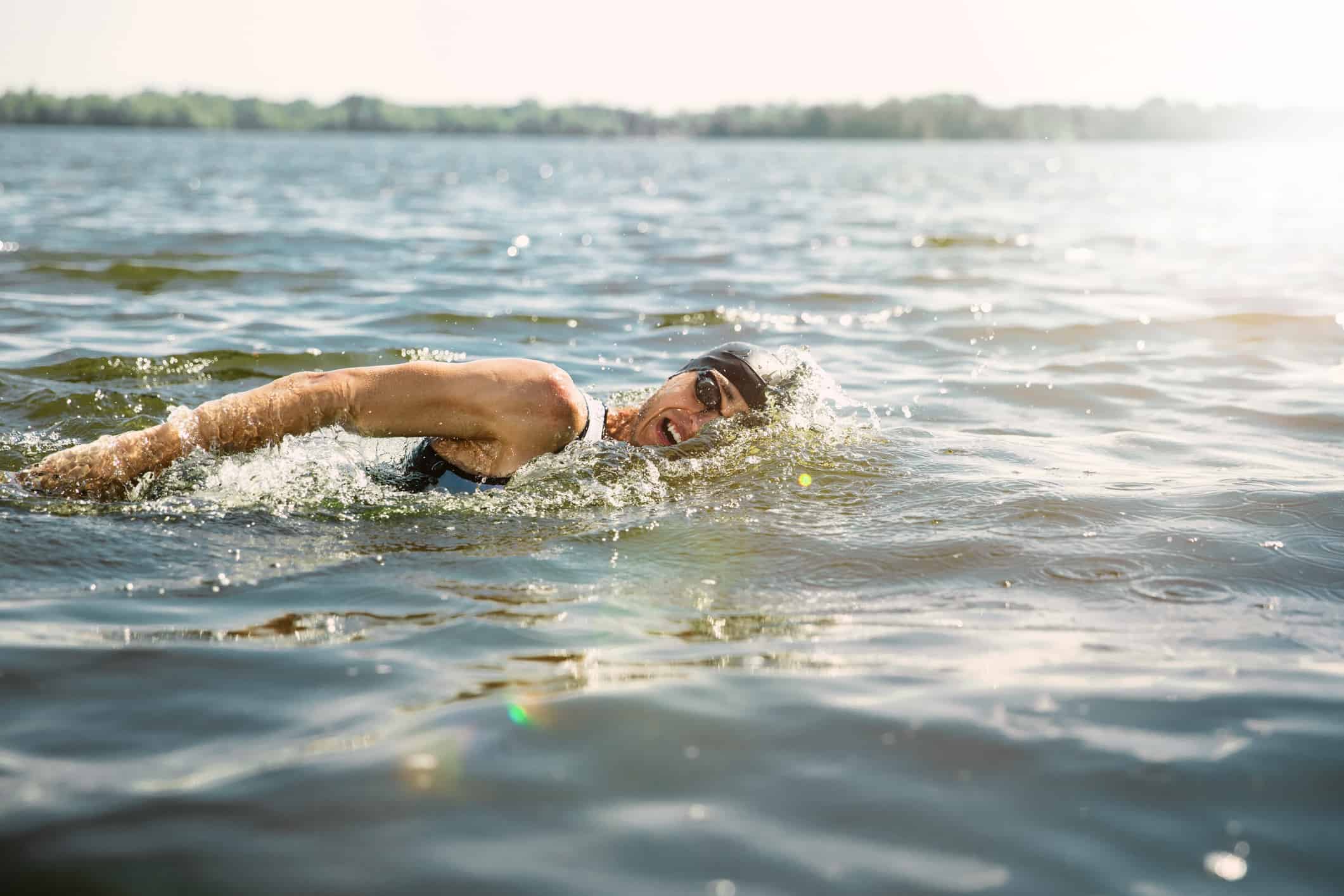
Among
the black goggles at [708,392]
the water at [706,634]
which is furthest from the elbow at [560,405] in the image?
the black goggles at [708,392]

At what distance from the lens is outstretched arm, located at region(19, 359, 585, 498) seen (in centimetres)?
548

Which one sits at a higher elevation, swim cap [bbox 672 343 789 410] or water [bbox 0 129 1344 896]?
swim cap [bbox 672 343 789 410]

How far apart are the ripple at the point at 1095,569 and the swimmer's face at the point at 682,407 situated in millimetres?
2064

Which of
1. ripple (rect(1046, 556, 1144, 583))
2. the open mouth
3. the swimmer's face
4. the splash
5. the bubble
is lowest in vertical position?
the bubble

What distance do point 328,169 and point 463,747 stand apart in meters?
50.9

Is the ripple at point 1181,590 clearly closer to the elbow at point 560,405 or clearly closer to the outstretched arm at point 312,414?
the elbow at point 560,405

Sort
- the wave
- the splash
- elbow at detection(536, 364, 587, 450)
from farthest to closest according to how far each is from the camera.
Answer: the wave
elbow at detection(536, 364, 587, 450)
the splash

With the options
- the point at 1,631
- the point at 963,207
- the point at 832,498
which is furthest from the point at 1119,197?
the point at 1,631

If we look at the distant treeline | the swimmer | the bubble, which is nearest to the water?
the bubble

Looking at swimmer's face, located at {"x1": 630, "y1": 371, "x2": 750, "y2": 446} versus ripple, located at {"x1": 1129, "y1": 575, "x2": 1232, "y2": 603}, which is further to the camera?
swimmer's face, located at {"x1": 630, "y1": 371, "x2": 750, "y2": 446}

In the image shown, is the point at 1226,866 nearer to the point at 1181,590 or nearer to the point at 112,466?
the point at 1181,590

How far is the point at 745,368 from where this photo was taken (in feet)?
21.9

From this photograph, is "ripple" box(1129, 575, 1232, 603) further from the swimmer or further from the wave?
the wave

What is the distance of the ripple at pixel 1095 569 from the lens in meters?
5.04
